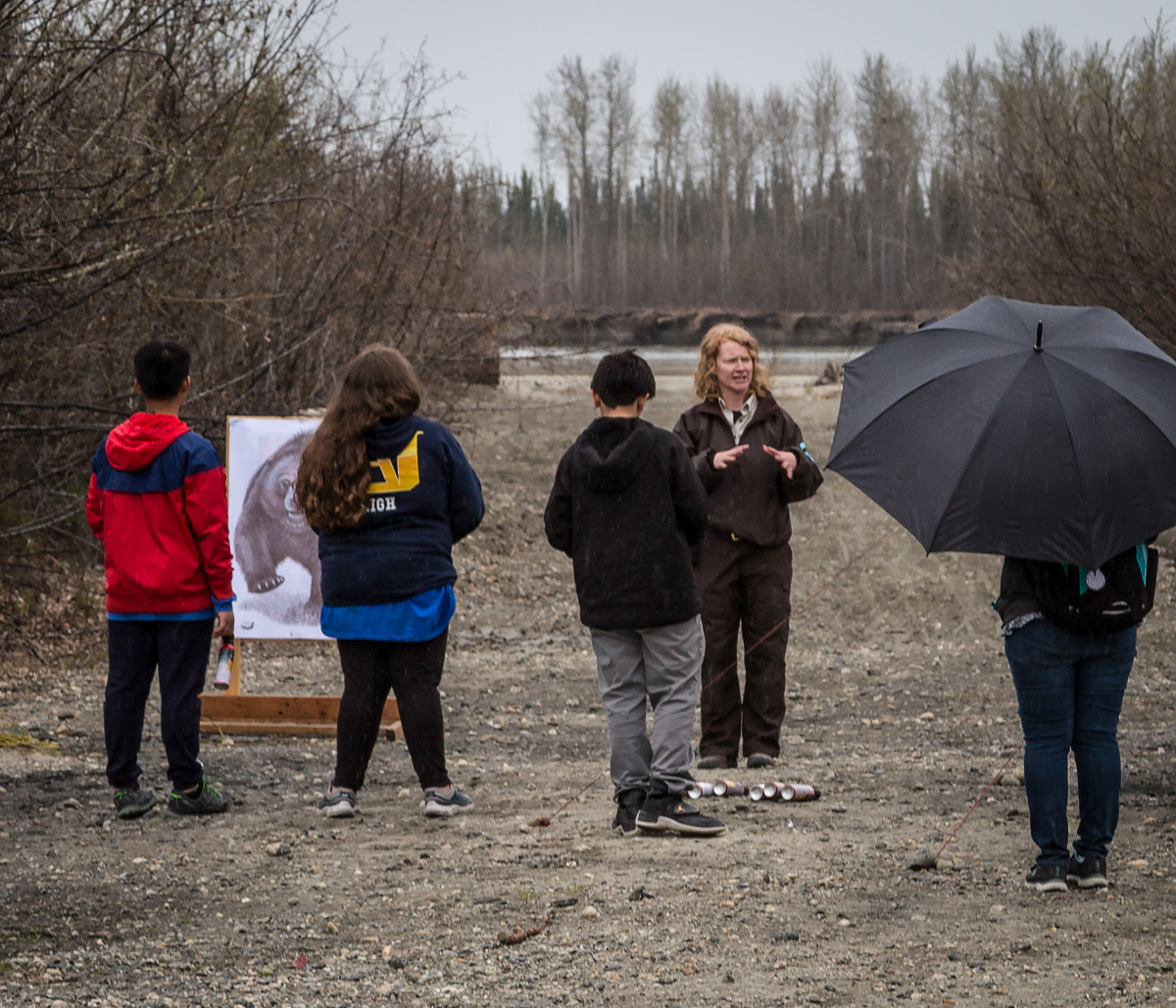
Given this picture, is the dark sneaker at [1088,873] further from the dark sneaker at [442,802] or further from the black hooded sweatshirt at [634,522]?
the dark sneaker at [442,802]

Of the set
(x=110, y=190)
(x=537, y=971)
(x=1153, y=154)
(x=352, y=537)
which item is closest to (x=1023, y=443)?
(x=537, y=971)

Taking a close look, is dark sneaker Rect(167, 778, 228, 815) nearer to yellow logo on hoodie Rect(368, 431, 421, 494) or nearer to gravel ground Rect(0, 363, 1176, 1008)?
gravel ground Rect(0, 363, 1176, 1008)

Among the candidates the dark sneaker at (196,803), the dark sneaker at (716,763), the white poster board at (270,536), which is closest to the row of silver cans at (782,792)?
the dark sneaker at (716,763)

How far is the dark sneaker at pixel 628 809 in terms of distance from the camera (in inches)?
217

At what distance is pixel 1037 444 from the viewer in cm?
439

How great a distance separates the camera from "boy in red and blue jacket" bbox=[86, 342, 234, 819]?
232 inches

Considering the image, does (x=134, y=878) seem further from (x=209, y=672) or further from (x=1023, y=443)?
(x=209, y=672)

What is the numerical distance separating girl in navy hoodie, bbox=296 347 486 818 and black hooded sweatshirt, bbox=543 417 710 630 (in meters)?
0.67

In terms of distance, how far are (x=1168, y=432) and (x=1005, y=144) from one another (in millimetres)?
14038

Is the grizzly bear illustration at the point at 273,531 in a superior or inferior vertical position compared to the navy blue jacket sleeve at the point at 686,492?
inferior

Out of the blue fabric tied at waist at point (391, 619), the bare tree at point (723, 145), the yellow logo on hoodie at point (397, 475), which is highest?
the bare tree at point (723, 145)

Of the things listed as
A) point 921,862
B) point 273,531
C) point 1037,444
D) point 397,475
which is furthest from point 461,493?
point 273,531

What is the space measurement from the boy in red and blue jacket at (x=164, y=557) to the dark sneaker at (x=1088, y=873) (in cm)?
346

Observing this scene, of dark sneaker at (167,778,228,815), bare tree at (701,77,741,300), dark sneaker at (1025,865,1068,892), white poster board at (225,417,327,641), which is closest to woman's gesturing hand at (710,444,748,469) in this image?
dark sneaker at (1025,865,1068,892)
